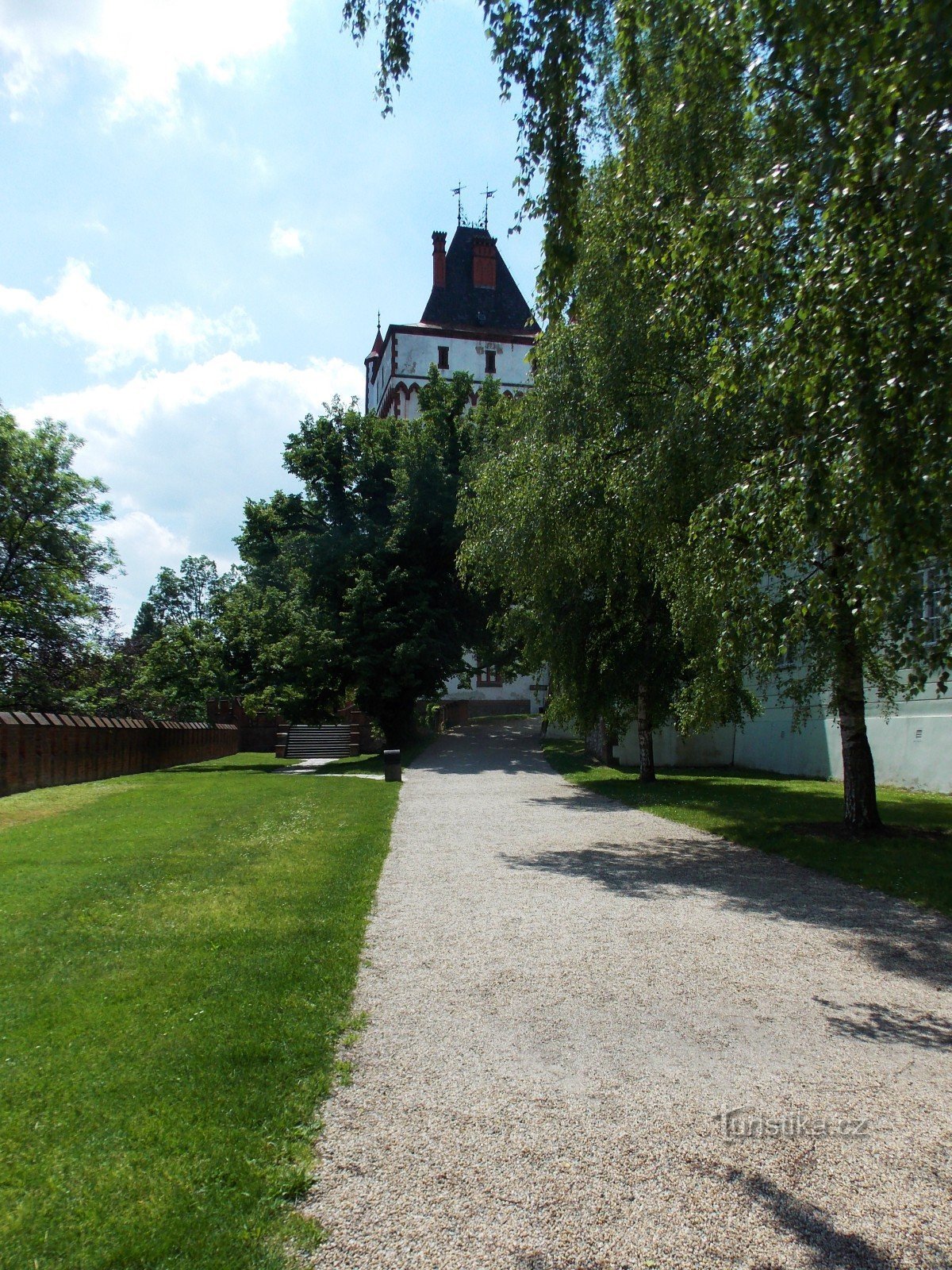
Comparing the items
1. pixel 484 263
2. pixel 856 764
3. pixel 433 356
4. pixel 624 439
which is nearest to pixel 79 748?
pixel 624 439

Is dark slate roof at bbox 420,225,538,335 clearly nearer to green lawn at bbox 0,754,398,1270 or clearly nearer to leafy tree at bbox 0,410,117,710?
leafy tree at bbox 0,410,117,710

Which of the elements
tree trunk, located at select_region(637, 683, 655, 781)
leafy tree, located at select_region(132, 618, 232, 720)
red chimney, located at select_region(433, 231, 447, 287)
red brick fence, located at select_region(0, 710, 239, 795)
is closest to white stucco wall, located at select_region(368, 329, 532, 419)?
red chimney, located at select_region(433, 231, 447, 287)

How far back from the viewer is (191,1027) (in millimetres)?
4949

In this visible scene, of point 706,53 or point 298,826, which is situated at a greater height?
point 706,53

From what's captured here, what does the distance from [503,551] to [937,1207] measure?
12.9 m

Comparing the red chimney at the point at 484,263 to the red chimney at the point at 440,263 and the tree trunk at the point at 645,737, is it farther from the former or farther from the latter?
the tree trunk at the point at 645,737

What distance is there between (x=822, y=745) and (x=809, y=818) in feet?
30.2

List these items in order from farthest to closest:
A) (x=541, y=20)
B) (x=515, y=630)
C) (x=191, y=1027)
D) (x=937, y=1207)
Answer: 1. (x=515, y=630)
2. (x=541, y=20)
3. (x=191, y=1027)
4. (x=937, y=1207)

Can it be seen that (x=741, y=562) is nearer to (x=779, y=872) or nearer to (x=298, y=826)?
(x=779, y=872)

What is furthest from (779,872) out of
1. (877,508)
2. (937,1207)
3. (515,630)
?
(515,630)

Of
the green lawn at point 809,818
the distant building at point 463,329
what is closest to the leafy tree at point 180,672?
the green lawn at point 809,818

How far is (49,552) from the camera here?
112 feet

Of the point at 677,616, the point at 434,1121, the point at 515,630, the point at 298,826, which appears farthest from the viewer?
the point at 515,630

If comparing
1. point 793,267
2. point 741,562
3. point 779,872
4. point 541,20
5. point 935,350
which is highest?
point 541,20
